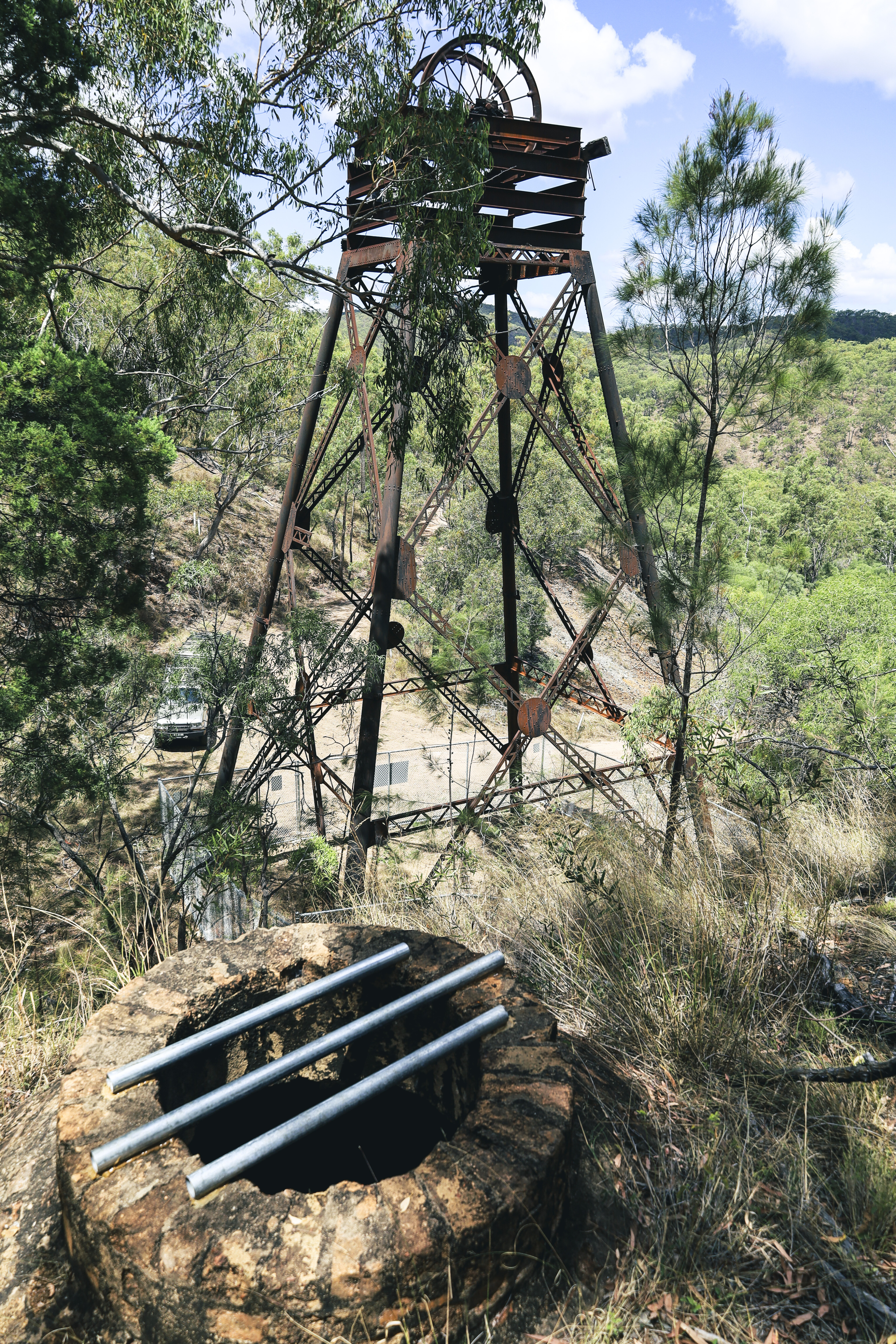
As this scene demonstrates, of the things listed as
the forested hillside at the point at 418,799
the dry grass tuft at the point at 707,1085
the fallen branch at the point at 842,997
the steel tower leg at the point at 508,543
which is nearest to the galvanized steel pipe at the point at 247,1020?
the forested hillside at the point at 418,799

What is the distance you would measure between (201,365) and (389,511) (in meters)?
10.5

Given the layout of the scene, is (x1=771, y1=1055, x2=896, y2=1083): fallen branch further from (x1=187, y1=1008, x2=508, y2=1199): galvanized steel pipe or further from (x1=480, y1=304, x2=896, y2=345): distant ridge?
(x1=480, y1=304, x2=896, y2=345): distant ridge

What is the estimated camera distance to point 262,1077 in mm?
2213

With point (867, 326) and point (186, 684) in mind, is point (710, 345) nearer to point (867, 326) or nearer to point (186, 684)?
point (186, 684)

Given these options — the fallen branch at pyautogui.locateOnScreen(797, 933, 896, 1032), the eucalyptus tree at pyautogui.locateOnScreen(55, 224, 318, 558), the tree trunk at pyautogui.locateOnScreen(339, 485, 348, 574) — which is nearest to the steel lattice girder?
the eucalyptus tree at pyautogui.locateOnScreen(55, 224, 318, 558)

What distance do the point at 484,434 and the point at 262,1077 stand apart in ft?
25.2

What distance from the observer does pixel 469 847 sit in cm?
1012

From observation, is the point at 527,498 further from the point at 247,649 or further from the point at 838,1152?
the point at 838,1152

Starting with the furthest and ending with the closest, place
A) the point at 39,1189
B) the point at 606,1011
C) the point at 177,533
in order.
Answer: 1. the point at 177,533
2. the point at 606,1011
3. the point at 39,1189

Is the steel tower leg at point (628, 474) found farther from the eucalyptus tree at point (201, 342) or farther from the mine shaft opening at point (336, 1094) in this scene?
the mine shaft opening at point (336, 1094)

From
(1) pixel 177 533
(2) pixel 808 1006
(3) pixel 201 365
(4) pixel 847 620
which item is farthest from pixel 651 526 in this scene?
(1) pixel 177 533

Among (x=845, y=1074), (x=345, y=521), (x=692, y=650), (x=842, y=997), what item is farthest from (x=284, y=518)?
(x=345, y=521)

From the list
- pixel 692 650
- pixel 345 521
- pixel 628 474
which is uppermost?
pixel 628 474

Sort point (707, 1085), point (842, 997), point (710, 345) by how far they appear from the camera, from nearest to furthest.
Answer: point (707, 1085), point (842, 997), point (710, 345)
